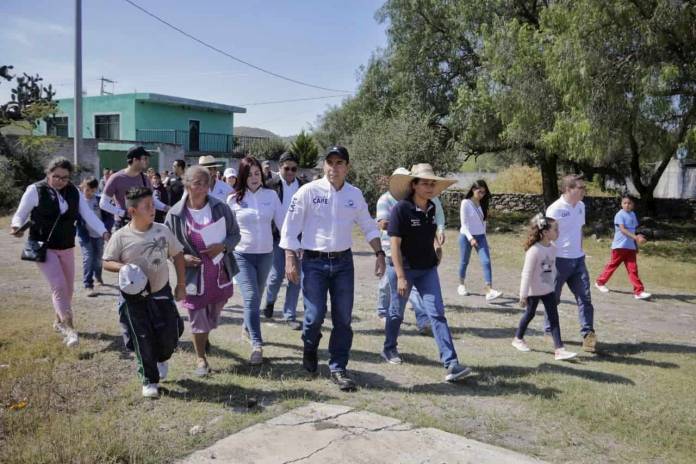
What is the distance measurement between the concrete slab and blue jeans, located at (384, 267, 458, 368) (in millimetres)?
1021

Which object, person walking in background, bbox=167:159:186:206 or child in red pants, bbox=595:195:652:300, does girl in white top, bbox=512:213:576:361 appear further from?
person walking in background, bbox=167:159:186:206

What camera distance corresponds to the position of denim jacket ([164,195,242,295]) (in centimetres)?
478

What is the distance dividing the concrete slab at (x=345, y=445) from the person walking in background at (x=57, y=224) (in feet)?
9.26

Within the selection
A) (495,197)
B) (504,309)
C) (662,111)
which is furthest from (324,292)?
(495,197)

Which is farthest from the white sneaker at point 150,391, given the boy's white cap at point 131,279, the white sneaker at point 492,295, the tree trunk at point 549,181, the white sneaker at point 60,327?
the tree trunk at point 549,181

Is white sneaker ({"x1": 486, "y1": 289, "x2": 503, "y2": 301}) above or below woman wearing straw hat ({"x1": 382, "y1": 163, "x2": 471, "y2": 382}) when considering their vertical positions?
below

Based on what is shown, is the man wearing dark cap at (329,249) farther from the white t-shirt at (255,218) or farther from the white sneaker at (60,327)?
the white sneaker at (60,327)

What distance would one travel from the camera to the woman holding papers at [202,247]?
4777mm

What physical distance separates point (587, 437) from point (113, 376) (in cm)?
374

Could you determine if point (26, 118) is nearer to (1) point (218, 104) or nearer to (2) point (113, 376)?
(2) point (113, 376)

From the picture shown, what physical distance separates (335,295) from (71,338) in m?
2.76

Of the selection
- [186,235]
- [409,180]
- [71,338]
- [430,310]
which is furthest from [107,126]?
[430,310]

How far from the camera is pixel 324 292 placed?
16.0 feet

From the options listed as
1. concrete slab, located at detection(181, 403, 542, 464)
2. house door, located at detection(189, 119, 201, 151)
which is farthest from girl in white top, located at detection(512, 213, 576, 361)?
house door, located at detection(189, 119, 201, 151)
